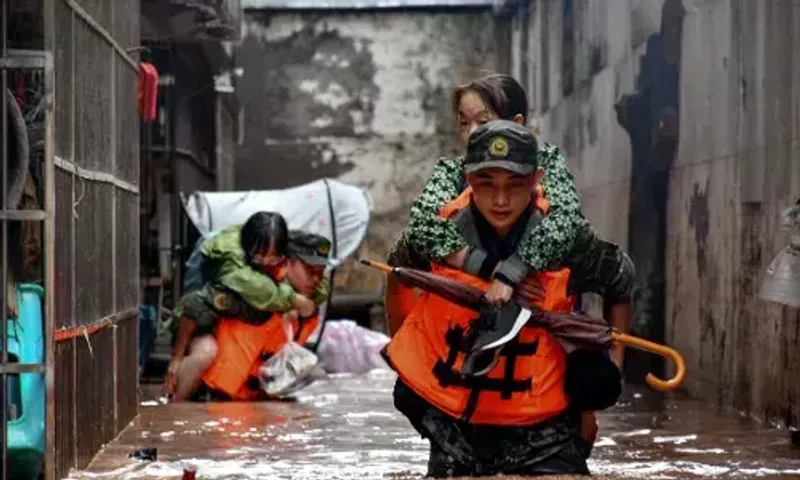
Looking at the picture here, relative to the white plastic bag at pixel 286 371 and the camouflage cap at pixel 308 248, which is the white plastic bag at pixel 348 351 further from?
the white plastic bag at pixel 286 371

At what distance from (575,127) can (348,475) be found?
1139cm

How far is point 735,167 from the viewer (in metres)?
11.8

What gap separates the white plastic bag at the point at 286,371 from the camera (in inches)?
490

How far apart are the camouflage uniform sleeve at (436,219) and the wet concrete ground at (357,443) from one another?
5.29 feet

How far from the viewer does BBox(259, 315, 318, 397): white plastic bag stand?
40.8 ft

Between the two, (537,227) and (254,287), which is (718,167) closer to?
(254,287)

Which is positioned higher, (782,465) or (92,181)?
(92,181)

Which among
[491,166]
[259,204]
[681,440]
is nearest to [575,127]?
[259,204]

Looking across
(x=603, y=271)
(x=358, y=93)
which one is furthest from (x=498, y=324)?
(x=358, y=93)

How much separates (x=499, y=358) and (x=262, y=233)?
293 inches

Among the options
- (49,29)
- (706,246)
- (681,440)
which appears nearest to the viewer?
(49,29)

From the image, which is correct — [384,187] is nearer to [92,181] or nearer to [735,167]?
[735,167]

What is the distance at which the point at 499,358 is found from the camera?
17.4ft

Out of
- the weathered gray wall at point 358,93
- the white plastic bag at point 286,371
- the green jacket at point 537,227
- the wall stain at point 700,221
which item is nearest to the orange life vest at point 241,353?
the white plastic bag at point 286,371
